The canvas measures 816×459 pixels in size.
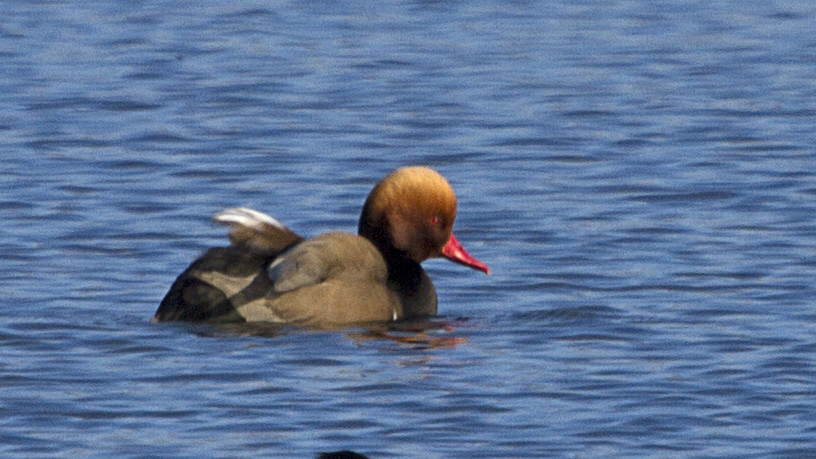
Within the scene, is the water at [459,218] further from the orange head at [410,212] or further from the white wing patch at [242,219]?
the white wing patch at [242,219]

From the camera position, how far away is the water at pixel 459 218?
759cm

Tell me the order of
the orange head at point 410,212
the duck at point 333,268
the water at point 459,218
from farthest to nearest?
the orange head at point 410,212
the duck at point 333,268
the water at point 459,218

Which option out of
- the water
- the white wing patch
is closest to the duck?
the white wing patch

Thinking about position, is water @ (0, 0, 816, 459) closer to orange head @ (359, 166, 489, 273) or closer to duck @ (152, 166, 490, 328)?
duck @ (152, 166, 490, 328)

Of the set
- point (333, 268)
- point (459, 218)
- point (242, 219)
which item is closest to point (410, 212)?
point (333, 268)

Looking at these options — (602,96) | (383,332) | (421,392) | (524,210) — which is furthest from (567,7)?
(421,392)

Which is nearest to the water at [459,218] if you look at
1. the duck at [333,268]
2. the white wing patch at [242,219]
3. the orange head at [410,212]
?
the duck at [333,268]

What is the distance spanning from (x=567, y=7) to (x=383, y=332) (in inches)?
439

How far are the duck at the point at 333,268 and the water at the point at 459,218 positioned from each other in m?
0.18

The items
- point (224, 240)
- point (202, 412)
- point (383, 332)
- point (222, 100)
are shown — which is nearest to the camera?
point (202, 412)

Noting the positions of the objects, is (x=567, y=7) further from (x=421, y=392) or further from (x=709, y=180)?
(x=421, y=392)

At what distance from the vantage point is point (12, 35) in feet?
61.1

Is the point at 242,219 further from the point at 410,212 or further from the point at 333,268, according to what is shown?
the point at 410,212

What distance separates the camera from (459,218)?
469 inches
